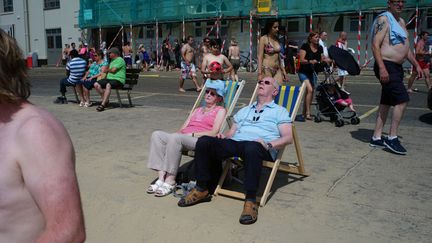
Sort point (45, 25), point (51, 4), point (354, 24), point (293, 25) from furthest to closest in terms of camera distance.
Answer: point (45, 25) < point (51, 4) < point (293, 25) < point (354, 24)

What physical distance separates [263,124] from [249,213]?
107 cm

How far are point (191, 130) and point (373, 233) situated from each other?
2.25 meters

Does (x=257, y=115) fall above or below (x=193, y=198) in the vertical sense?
above

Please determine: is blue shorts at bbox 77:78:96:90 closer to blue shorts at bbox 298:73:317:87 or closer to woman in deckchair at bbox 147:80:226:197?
blue shorts at bbox 298:73:317:87

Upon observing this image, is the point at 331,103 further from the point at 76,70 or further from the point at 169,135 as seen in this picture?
the point at 76,70

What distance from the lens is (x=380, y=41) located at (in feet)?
19.2

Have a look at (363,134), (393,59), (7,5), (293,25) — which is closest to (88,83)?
(363,134)

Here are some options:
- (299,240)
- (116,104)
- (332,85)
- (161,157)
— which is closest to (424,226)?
(299,240)

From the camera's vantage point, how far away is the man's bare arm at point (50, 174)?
1400mm

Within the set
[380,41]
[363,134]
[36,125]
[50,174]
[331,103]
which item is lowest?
[363,134]

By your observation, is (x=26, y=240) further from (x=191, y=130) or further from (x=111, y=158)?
(x=111, y=158)

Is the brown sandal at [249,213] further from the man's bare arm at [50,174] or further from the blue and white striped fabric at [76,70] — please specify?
the blue and white striped fabric at [76,70]

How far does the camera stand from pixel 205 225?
3.72m

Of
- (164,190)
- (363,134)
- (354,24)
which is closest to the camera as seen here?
→ (164,190)
